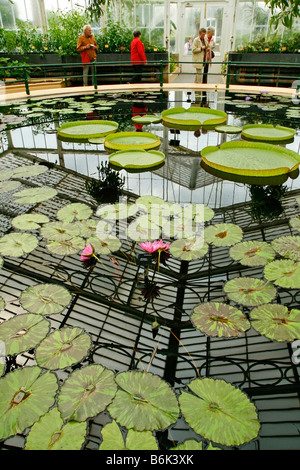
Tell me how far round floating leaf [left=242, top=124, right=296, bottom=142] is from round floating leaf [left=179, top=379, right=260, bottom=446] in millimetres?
2998

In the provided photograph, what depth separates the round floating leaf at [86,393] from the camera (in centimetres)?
95

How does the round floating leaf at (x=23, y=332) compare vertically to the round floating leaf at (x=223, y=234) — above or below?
below

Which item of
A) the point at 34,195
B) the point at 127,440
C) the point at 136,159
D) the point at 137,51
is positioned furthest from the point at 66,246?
the point at 137,51

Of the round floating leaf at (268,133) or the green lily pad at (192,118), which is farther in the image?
the green lily pad at (192,118)

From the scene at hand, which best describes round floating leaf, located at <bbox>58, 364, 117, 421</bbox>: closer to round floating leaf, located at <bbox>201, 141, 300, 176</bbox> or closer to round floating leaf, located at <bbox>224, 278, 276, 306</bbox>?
round floating leaf, located at <bbox>224, 278, 276, 306</bbox>

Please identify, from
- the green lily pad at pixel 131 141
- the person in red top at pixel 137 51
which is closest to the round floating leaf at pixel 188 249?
the green lily pad at pixel 131 141

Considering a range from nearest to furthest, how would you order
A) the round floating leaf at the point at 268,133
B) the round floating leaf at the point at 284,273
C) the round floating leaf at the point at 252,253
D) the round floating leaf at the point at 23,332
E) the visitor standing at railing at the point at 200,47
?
the round floating leaf at the point at 23,332 → the round floating leaf at the point at 284,273 → the round floating leaf at the point at 252,253 → the round floating leaf at the point at 268,133 → the visitor standing at railing at the point at 200,47

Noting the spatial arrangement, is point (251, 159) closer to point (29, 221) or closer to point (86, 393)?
point (29, 221)

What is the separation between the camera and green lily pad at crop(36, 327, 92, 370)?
1.10 m

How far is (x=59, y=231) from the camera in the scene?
6.20 feet

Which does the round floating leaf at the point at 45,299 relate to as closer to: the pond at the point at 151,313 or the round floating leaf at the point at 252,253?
the pond at the point at 151,313

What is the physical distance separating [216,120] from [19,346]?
3706mm

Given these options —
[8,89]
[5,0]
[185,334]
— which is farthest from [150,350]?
[5,0]

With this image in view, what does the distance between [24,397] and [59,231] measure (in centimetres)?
105
